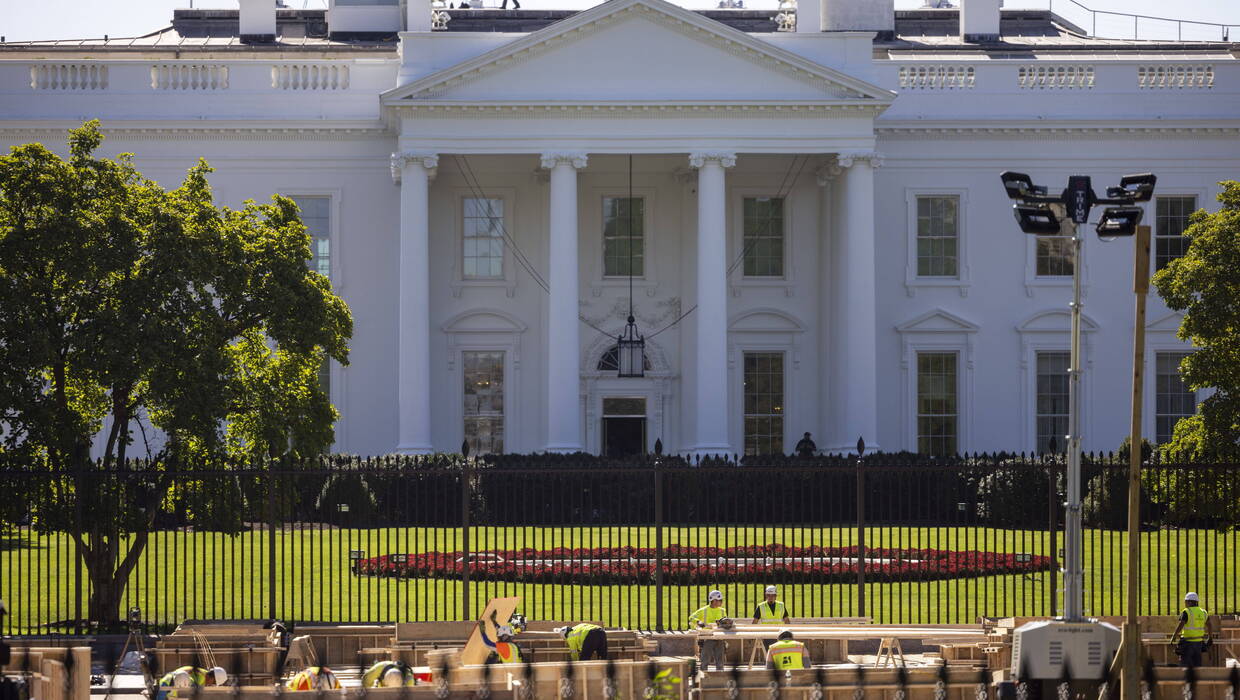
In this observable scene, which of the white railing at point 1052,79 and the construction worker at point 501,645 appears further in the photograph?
the white railing at point 1052,79

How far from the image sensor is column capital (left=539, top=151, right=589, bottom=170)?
44.4 metres

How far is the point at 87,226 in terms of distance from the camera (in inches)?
968

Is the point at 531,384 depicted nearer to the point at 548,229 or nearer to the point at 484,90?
the point at 548,229

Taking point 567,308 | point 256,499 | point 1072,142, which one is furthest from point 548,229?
point 256,499

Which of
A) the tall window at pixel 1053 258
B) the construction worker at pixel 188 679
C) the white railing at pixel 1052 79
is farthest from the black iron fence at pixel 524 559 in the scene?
the white railing at pixel 1052 79

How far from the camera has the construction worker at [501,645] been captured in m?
17.1

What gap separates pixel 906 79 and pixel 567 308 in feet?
36.4

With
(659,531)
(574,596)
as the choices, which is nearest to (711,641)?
(659,531)

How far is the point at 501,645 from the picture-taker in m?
17.4

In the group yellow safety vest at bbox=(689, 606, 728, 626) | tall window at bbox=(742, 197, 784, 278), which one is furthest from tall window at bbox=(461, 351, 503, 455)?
yellow safety vest at bbox=(689, 606, 728, 626)

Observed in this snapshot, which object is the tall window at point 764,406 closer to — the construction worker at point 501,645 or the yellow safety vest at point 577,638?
the yellow safety vest at point 577,638

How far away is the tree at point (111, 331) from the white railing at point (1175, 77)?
2853cm

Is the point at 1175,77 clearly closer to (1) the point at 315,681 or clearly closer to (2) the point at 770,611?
(2) the point at 770,611

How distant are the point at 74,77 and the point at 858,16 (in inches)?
865
